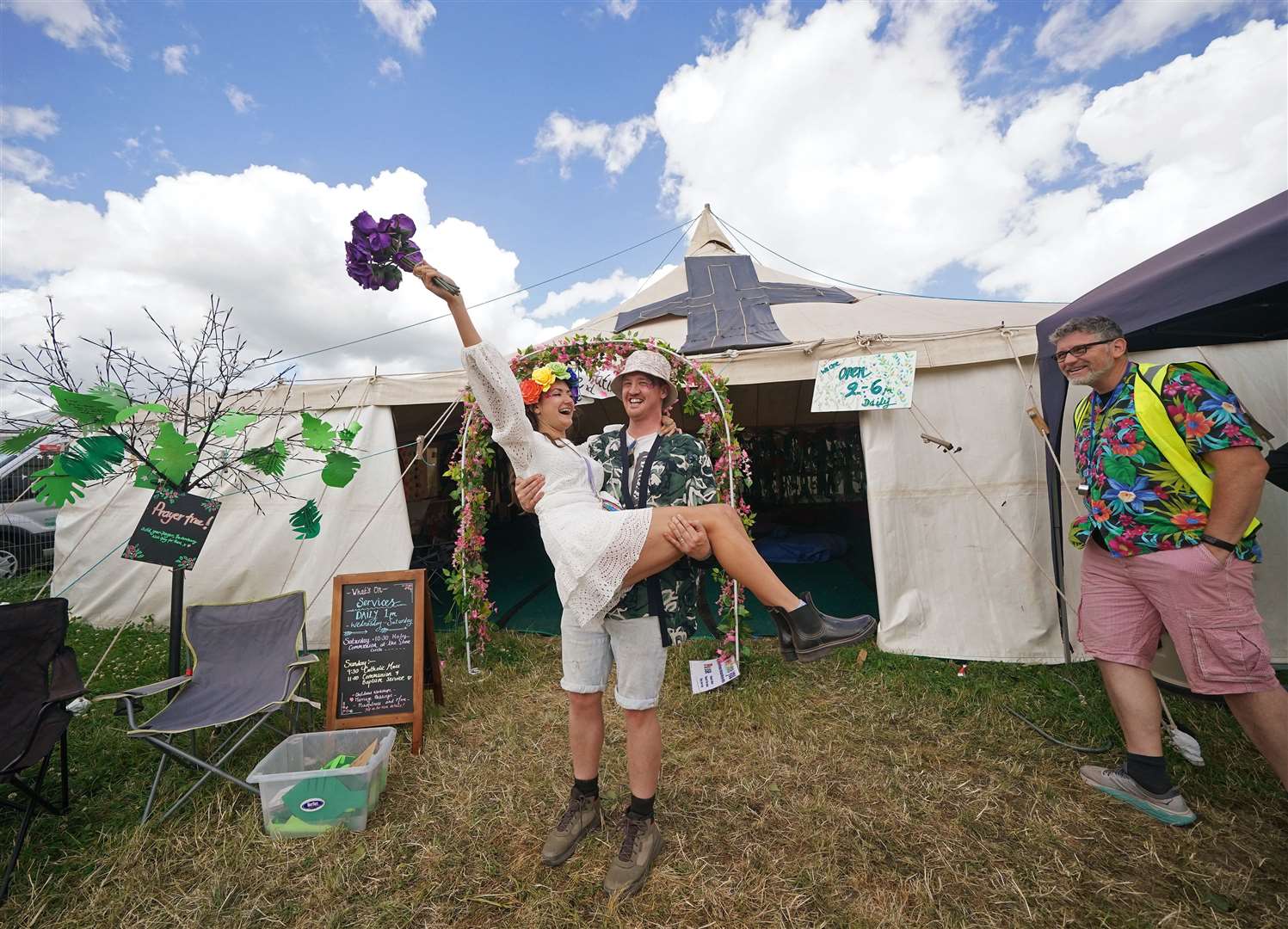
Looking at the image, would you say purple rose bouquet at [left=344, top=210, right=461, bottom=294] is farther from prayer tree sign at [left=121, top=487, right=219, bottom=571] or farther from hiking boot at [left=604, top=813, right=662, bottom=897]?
hiking boot at [left=604, top=813, right=662, bottom=897]

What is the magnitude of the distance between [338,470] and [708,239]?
5.20 metres

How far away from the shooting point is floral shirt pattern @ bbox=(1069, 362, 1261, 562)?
1.92 meters

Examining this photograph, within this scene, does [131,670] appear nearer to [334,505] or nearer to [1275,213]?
[334,505]

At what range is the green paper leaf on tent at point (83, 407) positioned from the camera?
2.42 m

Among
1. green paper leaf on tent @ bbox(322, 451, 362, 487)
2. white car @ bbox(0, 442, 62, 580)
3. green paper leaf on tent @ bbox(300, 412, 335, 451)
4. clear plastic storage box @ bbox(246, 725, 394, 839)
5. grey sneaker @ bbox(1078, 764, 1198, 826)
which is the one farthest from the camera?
white car @ bbox(0, 442, 62, 580)

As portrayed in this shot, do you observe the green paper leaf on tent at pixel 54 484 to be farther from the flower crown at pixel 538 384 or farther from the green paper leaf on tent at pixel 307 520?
the flower crown at pixel 538 384

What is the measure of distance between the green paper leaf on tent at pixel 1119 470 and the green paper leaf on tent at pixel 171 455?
402cm

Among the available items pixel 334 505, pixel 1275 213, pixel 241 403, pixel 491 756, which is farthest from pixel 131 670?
pixel 1275 213

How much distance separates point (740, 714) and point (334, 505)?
135 inches

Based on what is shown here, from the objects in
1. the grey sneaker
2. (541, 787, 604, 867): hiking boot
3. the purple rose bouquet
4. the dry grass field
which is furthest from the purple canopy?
(541, 787, 604, 867): hiking boot

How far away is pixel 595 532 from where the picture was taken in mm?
1629

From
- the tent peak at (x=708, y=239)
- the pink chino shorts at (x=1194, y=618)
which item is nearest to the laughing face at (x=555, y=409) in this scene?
the pink chino shorts at (x=1194, y=618)

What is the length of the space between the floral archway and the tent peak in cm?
301

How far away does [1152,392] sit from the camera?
81.0 inches
